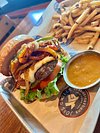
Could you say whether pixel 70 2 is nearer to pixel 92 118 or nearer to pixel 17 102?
pixel 17 102

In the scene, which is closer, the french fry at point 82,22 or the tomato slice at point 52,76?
the tomato slice at point 52,76

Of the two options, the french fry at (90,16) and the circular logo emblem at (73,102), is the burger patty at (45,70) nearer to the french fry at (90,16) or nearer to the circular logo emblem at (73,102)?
the circular logo emblem at (73,102)

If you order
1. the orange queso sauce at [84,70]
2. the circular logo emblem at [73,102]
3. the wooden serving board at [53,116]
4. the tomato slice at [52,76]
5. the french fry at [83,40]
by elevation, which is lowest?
the wooden serving board at [53,116]

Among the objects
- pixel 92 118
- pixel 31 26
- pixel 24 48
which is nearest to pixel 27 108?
pixel 24 48

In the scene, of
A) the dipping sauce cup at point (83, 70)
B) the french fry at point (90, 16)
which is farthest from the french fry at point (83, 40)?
the dipping sauce cup at point (83, 70)

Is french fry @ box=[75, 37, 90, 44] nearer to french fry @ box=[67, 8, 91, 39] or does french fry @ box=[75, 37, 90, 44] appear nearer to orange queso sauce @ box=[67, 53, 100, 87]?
french fry @ box=[67, 8, 91, 39]

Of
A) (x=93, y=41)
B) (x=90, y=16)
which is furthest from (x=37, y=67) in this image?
(x=90, y=16)

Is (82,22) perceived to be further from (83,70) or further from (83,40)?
(83,70)

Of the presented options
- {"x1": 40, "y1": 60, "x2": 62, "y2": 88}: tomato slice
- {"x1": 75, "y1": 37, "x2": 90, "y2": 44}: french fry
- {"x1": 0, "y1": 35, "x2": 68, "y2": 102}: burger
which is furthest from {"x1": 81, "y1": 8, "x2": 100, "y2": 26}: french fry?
{"x1": 40, "y1": 60, "x2": 62, "y2": 88}: tomato slice
